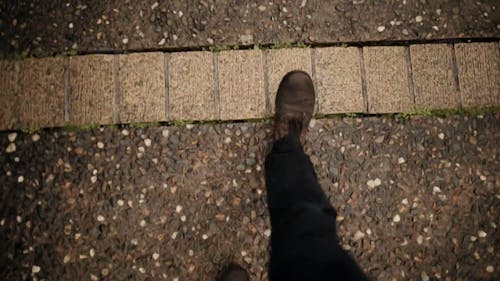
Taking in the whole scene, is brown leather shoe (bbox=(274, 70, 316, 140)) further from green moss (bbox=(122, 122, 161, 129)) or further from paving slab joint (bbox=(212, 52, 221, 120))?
green moss (bbox=(122, 122, 161, 129))

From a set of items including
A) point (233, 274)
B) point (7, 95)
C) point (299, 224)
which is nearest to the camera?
point (299, 224)

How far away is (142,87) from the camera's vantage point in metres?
2.31

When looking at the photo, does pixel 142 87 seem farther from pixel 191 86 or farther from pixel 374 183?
pixel 374 183

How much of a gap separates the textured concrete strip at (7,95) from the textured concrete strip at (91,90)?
333mm

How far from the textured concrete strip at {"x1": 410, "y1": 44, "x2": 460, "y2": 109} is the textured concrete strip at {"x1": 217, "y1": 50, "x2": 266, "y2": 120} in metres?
0.92

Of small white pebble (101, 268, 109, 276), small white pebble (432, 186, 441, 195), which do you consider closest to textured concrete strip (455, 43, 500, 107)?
small white pebble (432, 186, 441, 195)

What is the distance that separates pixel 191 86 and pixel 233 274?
3.56ft

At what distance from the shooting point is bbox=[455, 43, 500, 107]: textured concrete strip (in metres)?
2.33

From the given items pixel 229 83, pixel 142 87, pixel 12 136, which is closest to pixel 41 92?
pixel 12 136

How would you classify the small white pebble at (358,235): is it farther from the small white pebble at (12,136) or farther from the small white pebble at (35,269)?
the small white pebble at (12,136)

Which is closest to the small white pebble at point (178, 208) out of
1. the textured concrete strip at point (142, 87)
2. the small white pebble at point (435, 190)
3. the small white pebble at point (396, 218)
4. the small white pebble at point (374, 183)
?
the textured concrete strip at point (142, 87)

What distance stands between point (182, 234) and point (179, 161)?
408 mm

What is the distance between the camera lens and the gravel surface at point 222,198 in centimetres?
215

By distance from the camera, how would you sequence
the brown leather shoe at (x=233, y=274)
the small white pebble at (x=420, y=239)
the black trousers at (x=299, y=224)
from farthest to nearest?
the small white pebble at (x=420, y=239) → the brown leather shoe at (x=233, y=274) → the black trousers at (x=299, y=224)
